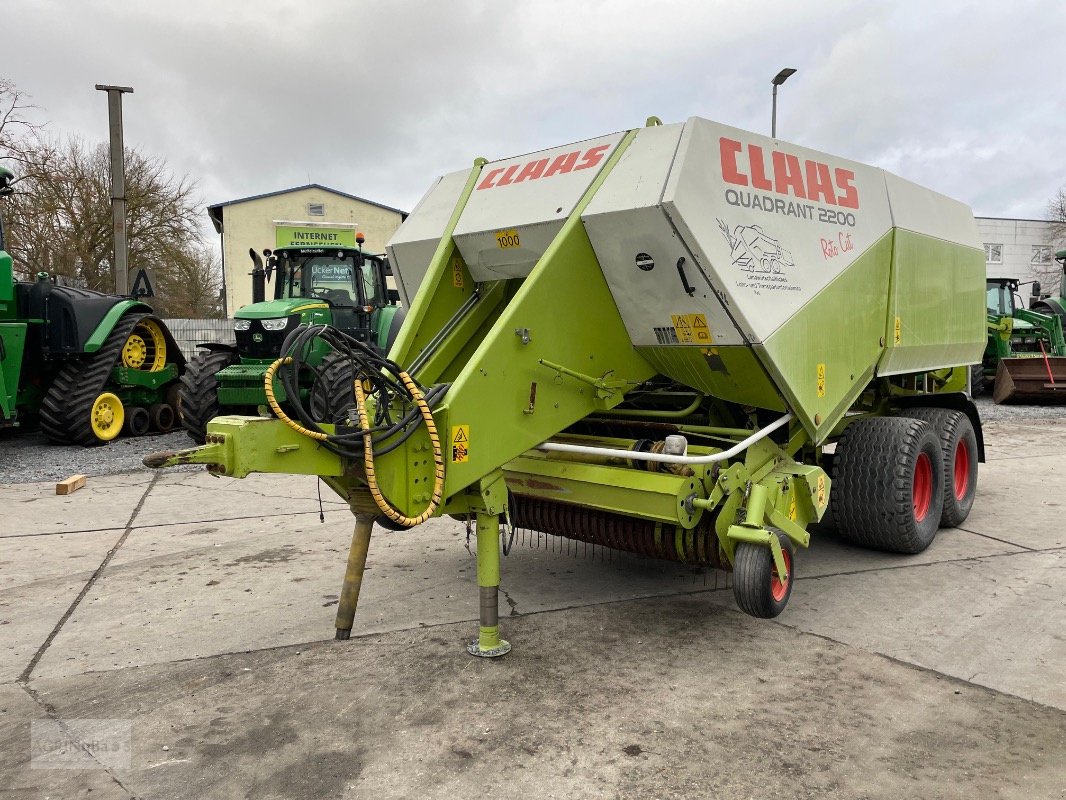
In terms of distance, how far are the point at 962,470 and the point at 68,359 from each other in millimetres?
9384

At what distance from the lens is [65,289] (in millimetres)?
9859

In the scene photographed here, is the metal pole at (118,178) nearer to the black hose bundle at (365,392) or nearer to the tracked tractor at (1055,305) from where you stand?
the black hose bundle at (365,392)

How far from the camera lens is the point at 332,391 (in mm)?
8602

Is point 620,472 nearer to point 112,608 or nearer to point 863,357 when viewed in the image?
point 863,357

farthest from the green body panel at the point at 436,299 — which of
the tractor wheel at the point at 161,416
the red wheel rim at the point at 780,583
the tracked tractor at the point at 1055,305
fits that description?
the tracked tractor at the point at 1055,305

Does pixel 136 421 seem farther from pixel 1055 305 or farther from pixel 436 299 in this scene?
pixel 1055 305

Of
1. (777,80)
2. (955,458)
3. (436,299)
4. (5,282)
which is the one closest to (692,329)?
(436,299)

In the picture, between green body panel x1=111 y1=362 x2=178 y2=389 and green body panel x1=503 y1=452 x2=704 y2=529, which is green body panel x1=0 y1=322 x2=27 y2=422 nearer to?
green body panel x1=111 y1=362 x2=178 y2=389

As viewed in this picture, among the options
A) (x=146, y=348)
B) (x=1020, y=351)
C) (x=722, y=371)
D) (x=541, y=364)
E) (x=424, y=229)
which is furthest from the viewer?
(x=1020, y=351)

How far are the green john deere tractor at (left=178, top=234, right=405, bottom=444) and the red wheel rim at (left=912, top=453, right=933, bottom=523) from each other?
5928 mm

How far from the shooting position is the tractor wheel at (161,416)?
10.9 metres

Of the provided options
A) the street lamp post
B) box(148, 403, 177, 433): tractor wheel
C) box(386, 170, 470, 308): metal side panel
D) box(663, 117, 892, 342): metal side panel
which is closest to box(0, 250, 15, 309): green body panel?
box(148, 403, 177, 433): tractor wheel

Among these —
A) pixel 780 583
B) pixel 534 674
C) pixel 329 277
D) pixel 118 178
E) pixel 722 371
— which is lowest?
pixel 534 674

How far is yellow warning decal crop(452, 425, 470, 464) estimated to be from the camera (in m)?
3.45
